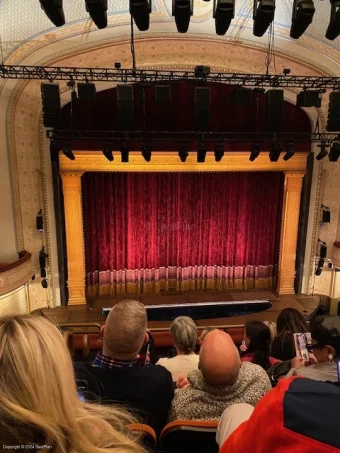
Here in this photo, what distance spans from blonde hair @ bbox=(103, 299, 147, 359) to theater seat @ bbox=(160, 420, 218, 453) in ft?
1.42

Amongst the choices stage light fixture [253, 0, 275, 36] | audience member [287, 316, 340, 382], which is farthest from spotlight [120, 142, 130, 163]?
audience member [287, 316, 340, 382]

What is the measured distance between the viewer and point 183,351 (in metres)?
3.47

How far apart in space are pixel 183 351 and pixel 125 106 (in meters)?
4.24

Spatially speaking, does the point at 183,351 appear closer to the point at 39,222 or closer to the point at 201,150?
the point at 201,150

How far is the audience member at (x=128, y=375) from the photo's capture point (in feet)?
6.71

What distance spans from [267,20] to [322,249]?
23.2ft

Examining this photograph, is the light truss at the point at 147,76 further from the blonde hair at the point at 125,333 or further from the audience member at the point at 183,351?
the blonde hair at the point at 125,333

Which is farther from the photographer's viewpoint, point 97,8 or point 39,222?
point 39,222

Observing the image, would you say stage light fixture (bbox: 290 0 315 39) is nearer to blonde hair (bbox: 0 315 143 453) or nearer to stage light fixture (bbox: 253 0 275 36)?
stage light fixture (bbox: 253 0 275 36)

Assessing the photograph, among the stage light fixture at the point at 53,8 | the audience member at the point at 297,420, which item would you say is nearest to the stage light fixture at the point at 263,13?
the stage light fixture at the point at 53,8

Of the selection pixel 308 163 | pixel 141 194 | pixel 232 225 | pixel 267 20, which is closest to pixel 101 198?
pixel 141 194

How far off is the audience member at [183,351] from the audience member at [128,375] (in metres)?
1.15

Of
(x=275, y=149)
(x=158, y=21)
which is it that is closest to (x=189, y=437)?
(x=275, y=149)

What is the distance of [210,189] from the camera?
10.1 metres
